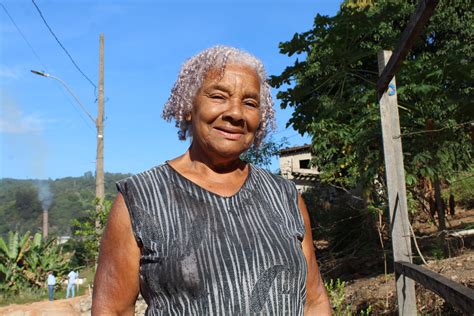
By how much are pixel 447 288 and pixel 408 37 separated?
1.45 m

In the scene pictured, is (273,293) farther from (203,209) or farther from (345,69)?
(345,69)

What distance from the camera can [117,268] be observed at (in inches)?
55.9

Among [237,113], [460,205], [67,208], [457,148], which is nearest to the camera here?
[237,113]

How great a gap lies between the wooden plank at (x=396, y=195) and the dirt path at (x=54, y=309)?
7.50 meters

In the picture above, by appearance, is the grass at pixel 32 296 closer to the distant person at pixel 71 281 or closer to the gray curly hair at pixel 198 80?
the distant person at pixel 71 281

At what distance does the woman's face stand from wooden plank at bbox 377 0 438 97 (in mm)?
1374

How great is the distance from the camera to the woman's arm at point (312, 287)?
5.47 feet

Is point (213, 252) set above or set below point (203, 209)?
below

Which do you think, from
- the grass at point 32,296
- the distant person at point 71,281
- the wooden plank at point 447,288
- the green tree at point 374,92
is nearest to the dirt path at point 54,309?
the distant person at point 71,281

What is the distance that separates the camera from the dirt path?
977cm

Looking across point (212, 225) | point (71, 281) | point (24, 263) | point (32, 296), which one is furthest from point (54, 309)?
point (212, 225)

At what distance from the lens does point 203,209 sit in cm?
149

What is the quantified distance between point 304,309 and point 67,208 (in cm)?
8331

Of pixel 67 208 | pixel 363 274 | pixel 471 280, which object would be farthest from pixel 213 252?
pixel 67 208
